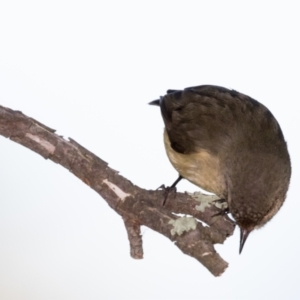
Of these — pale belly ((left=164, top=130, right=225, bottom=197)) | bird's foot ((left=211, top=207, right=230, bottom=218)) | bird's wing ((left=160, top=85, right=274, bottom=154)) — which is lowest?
bird's foot ((left=211, top=207, right=230, bottom=218))

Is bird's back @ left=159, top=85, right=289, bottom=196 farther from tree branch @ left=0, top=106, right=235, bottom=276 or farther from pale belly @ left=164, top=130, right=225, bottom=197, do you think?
tree branch @ left=0, top=106, right=235, bottom=276

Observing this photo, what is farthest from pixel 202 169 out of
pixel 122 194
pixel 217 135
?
pixel 122 194

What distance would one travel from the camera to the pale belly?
2037mm

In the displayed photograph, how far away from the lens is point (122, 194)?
178 cm

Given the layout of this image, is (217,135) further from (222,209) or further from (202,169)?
(222,209)

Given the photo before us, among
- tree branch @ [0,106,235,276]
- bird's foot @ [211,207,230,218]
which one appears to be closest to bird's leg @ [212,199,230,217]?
bird's foot @ [211,207,230,218]

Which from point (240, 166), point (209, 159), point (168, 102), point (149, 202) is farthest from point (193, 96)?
point (149, 202)

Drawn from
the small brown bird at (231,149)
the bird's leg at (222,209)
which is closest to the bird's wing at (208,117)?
the small brown bird at (231,149)

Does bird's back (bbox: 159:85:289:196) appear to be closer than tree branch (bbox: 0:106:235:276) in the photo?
No

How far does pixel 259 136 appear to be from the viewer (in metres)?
2.00

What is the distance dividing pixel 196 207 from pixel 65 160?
54 cm

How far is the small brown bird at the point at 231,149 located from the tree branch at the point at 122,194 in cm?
17

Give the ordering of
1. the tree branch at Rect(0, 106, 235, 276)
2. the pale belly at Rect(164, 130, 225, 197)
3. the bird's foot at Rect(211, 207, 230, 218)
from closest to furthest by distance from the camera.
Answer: the tree branch at Rect(0, 106, 235, 276) → the bird's foot at Rect(211, 207, 230, 218) → the pale belly at Rect(164, 130, 225, 197)

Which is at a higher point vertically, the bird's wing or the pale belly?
the bird's wing
